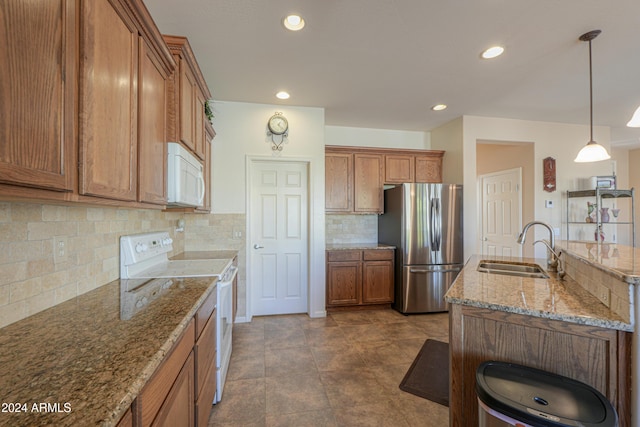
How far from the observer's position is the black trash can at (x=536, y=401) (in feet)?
2.85

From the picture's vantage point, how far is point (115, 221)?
1.73 m

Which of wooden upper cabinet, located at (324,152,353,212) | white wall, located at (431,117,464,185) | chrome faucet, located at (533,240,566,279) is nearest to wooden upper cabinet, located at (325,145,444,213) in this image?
wooden upper cabinet, located at (324,152,353,212)

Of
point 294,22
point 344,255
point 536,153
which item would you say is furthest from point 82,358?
point 536,153

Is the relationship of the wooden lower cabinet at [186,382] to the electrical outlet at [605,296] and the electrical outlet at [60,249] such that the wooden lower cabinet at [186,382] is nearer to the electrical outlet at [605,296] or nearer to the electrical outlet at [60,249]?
the electrical outlet at [60,249]

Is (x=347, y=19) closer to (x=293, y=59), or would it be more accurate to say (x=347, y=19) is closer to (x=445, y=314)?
(x=293, y=59)

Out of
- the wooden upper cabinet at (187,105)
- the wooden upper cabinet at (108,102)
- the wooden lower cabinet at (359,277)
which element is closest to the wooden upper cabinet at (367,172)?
the wooden lower cabinet at (359,277)

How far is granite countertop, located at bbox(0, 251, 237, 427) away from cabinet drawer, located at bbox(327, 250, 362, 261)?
2398mm

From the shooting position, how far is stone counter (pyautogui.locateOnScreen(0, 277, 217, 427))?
587mm

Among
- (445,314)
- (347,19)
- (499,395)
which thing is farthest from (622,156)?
(499,395)

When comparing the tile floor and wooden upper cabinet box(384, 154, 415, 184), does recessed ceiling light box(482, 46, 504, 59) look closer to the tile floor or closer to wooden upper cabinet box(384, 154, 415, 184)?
wooden upper cabinet box(384, 154, 415, 184)

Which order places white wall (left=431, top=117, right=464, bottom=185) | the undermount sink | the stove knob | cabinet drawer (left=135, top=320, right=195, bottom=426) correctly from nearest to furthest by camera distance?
1. cabinet drawer (left=135, top=320, right=195, bottom=426)
2. the stove knob
3. the undermount sink
4. white wall (left=431, top=117, right=464, bottom=185)

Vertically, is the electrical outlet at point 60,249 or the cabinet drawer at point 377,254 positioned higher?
the electrical outlet at point 60,249

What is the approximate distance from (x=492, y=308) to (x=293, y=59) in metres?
2.38

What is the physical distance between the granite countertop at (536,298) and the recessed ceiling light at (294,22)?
2.04 meters
